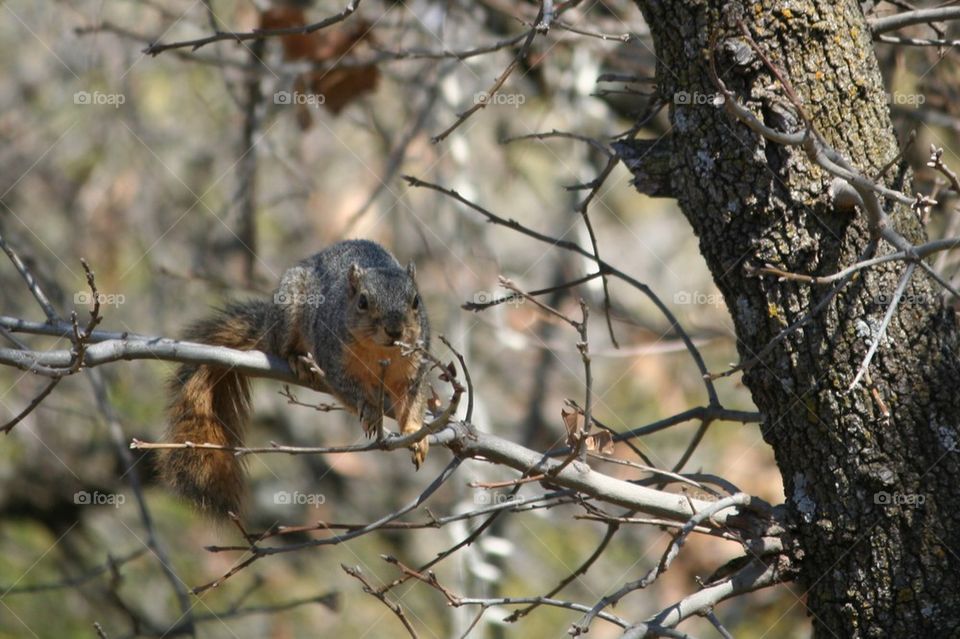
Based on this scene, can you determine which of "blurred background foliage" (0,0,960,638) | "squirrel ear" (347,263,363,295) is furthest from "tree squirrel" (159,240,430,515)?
"blurred background foliage" (0,0,960,638)

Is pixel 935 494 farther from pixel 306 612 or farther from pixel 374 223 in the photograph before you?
pixel 374 223

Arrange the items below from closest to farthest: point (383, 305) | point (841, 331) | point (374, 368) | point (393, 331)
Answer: point (841, 331), point (393, 331), point (383, 305), point (374, 368)

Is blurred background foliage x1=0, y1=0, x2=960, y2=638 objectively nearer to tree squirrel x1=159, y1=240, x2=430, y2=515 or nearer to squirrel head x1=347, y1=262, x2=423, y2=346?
tree squirrel x1=159, y1=240, x2=430, y2=515

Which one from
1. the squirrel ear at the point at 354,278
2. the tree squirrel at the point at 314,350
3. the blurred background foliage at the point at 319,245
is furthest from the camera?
the blurred background foliage at the point at 319,245

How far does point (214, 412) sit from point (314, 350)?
1.34 feet

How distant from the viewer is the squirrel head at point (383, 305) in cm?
319

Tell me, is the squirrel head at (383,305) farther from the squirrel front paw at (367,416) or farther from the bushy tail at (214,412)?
the bushy tail at (214,412)

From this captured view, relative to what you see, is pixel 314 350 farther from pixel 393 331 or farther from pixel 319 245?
pixel 319 245

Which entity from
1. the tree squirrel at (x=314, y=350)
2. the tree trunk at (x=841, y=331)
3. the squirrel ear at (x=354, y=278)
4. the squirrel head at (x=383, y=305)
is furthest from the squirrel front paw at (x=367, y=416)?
the tree trunk at (x=841, y=331)

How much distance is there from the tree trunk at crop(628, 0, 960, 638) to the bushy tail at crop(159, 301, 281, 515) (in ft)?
5.30

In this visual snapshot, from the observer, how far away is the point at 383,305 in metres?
3.26

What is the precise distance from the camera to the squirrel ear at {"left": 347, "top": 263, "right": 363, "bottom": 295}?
3460 millimetres

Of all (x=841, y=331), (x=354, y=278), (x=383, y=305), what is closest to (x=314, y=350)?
(x=354, y=278)

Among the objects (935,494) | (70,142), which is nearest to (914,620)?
(935,494)
